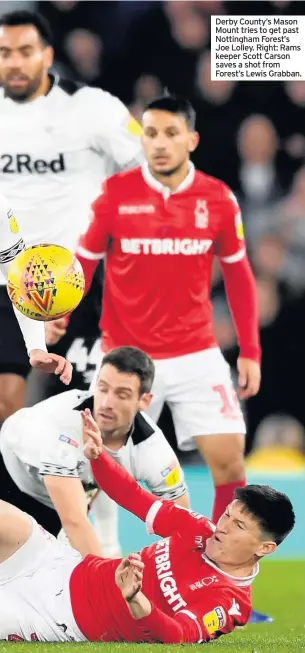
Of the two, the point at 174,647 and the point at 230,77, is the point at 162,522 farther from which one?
the point at 230,77

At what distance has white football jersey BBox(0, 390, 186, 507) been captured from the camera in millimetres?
4047

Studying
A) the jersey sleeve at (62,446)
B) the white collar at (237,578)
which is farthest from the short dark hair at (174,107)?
Answer: the white collar at (237,578)

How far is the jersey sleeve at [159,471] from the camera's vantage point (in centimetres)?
413

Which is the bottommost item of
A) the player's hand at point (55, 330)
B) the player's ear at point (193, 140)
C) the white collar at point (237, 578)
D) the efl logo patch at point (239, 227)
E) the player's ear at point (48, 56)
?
the white collar at point (237, 578)

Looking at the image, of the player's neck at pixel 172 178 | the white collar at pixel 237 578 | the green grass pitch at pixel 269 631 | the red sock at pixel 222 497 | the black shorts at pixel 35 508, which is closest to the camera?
the green grass pitch at pixel 269 631

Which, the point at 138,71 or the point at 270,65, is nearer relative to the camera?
the point at 270,65

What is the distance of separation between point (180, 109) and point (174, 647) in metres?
2.35

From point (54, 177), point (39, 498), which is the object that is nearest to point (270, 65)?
point (54, 177)

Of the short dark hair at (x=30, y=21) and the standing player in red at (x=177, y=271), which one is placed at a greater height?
the short dark hair at (x=30, y=21)

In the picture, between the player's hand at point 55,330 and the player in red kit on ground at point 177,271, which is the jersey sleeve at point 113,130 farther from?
the player's hand at point 55,330

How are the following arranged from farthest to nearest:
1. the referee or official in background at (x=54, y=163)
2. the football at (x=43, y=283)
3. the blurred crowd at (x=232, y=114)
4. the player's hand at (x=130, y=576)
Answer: the blurred crowd at (x=232, y=114) < the referee or official in background at (x=54, y=163) < the football at (x=43, y=283) < the player's hand at (x=130, y=576)

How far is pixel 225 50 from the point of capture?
462 cm

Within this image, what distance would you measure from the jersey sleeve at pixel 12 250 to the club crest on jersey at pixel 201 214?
109cm

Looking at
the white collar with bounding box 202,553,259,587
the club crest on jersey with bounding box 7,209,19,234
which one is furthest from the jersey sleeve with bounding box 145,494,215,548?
the club crest on jersey with bounding box 7,209,19,234
